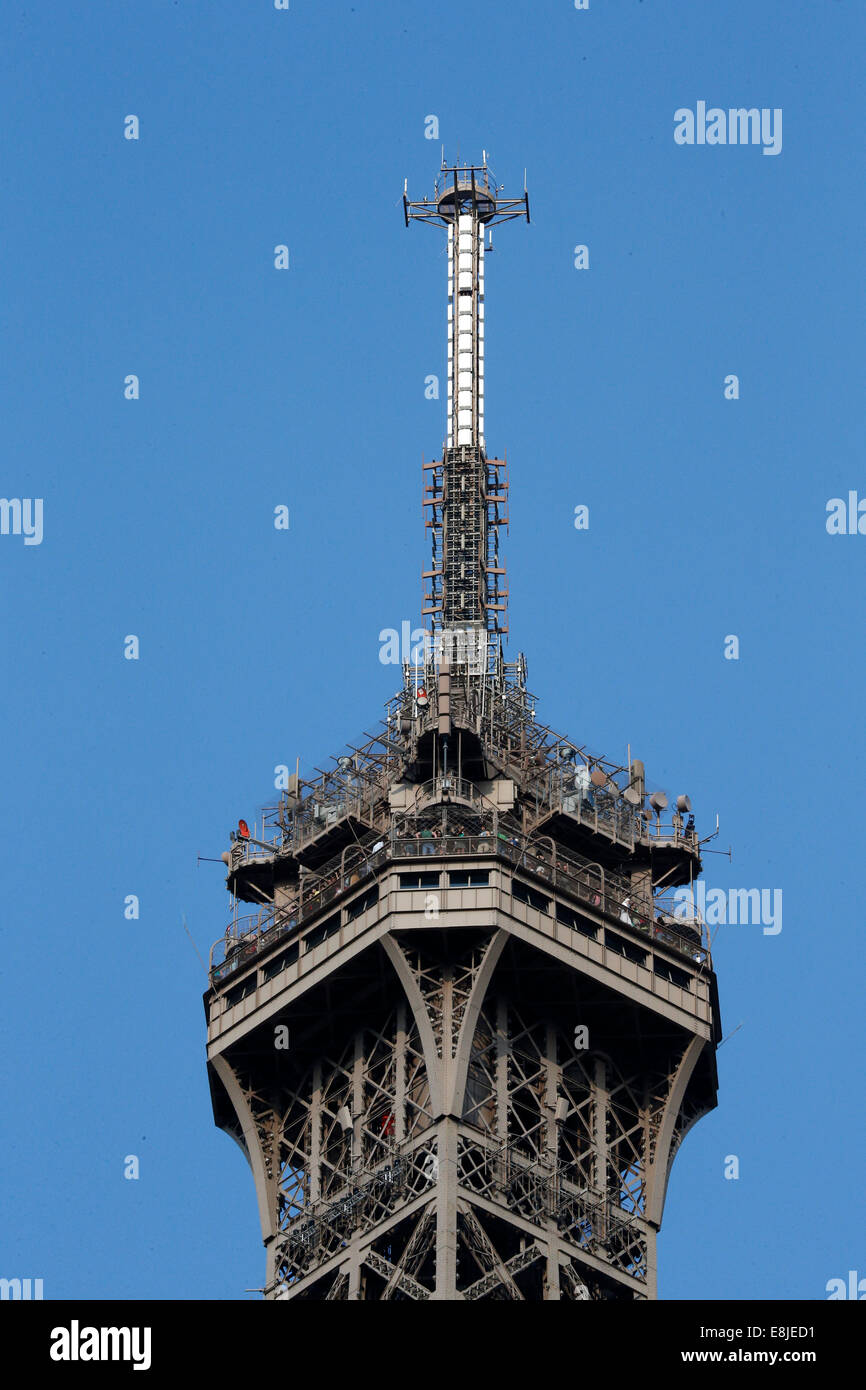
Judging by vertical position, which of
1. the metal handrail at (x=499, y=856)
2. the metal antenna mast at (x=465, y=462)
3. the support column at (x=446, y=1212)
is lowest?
the support column at (x=446, y=1212)

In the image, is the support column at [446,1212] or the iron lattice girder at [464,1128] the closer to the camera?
the support column at [446,1212]

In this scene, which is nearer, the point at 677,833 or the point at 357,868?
the point at 357,868

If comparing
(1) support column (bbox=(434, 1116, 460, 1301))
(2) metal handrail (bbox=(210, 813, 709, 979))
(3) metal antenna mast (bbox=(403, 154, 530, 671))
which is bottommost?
(1) support column (bbox=(434, 1116, 460, 1301))

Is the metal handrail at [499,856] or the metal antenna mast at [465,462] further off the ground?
the metal antenna mast at [465,462]

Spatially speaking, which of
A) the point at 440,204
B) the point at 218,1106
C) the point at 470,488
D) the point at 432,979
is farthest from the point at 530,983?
the point at 440,204

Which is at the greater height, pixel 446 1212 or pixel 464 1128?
pixel 464 1128

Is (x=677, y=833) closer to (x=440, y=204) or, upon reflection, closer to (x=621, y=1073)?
(x=621, y=1073)

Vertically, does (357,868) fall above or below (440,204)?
below

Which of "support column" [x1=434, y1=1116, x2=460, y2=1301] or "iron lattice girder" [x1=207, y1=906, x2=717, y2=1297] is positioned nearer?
"support column" [x1=434, y1=1116, x2=460, y2=1301]
